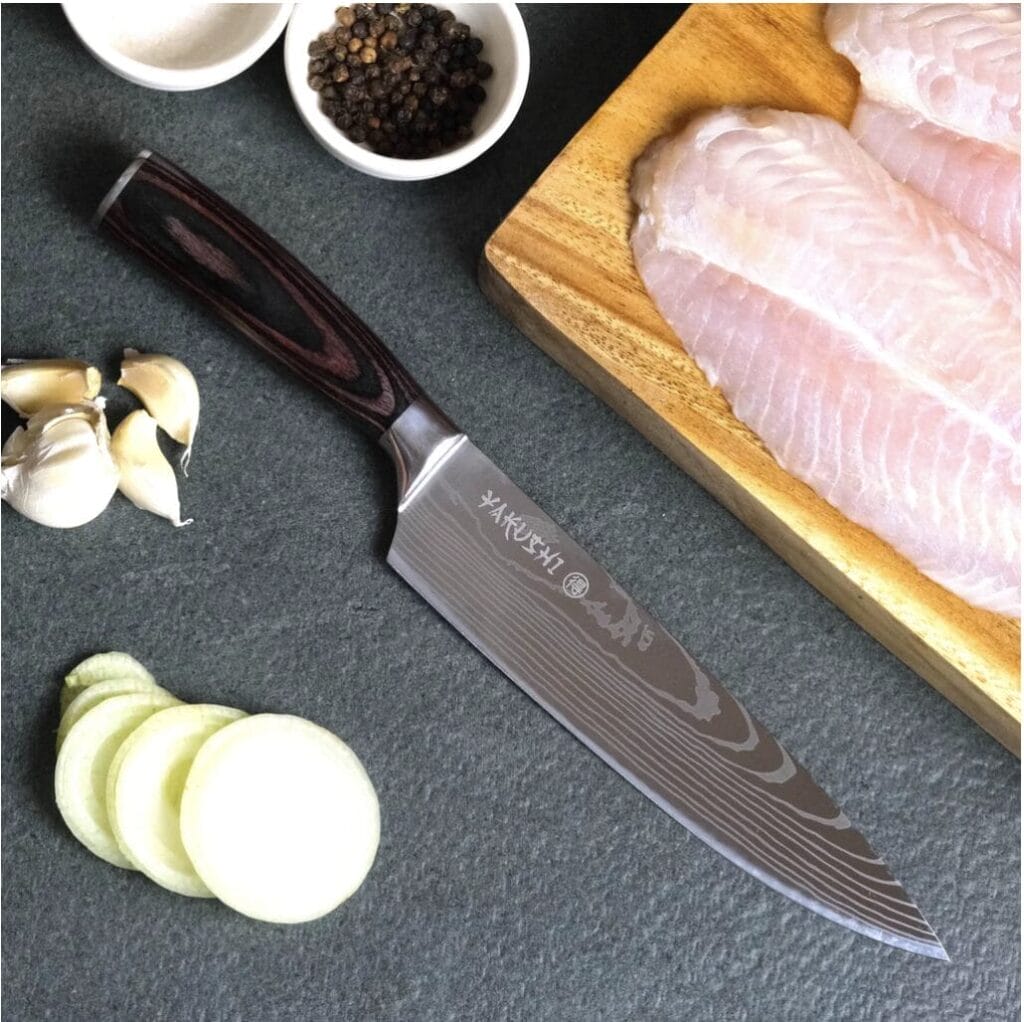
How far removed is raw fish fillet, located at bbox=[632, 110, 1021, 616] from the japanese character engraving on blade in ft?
0.82

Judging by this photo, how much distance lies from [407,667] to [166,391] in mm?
407

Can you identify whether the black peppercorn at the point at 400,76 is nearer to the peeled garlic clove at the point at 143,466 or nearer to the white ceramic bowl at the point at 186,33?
the white ceramic bowl at the point at 186,33

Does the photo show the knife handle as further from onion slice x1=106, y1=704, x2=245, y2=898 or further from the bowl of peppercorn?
onion slice x1=106, y1=704, x2=245, y2=898

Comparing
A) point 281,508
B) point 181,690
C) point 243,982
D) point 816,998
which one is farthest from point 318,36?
point 816,998

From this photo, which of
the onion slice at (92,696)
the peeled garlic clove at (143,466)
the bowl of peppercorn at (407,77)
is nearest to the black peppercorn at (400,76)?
the bowl of peppercorn at (407,77)

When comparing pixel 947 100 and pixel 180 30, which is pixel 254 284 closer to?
pixel 180 30

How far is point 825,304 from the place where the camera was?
1313 millimetres

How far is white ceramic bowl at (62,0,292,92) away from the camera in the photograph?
1.33 m

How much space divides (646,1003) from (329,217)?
97 cm

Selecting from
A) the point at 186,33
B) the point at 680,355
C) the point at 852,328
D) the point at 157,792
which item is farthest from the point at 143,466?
the point at 852,328

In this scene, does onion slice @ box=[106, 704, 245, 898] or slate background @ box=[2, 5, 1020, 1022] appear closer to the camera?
onion slice @ box=[106, 704, 245, 898]

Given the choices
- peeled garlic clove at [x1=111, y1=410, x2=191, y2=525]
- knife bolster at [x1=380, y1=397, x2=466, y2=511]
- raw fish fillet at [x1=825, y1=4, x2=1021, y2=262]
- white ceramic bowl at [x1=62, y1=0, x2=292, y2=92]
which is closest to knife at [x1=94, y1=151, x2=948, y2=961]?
knife bolster at [x1=380, y1=397, x2=466, y2=511]

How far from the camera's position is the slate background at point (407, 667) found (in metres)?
1.36

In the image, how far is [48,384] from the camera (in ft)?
4.44
